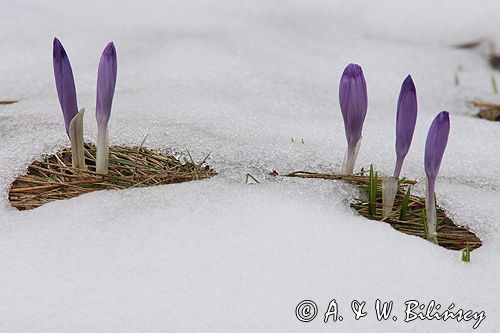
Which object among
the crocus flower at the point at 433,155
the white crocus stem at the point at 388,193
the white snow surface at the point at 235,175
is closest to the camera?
the white snow surface at the point at 235,175

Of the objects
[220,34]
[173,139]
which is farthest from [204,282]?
[220,34]

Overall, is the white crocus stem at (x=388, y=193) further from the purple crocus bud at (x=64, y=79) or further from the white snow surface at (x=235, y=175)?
the purple crocus bud at (x=64, y=79)

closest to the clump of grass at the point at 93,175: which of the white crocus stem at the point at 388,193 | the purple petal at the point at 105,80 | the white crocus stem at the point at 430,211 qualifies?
the purple petal at the point at 105,80

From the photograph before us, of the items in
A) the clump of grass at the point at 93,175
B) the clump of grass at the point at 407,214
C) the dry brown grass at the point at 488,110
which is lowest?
the clump of grass at the point at 93,175

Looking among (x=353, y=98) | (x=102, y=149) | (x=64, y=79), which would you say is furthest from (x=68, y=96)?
(x=353, y=98)

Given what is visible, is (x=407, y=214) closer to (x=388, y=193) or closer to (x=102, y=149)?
(x=388, y=193)

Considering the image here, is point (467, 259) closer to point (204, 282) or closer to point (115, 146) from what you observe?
point (204, 282)

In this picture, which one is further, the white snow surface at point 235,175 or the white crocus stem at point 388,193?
the white crocus stem at point 388,193
